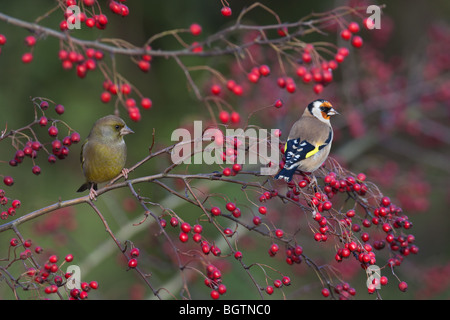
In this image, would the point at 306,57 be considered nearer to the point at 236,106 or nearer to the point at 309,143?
the point at 309,143

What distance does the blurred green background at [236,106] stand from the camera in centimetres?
A: 578

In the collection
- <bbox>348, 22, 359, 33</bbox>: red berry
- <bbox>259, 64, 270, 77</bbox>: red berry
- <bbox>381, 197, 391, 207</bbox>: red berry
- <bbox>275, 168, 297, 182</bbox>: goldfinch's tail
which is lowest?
<bbox>381, 197, 391, 207</bbox>: red berry

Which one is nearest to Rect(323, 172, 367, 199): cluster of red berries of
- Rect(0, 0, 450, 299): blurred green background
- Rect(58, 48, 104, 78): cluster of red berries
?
Rect(58, 48, 104, 78): cluster of red berries

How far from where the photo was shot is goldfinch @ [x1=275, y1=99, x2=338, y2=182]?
278cm

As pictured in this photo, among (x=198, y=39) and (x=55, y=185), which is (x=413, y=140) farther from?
(x=55, y=185)

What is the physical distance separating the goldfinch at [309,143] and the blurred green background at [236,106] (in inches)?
55.4

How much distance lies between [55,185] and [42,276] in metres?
4.98

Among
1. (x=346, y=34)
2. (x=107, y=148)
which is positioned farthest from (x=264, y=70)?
(x=107, y=148)

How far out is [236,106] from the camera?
6113mm

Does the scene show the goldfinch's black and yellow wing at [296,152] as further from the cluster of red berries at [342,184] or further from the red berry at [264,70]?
the red berry at [264,70]

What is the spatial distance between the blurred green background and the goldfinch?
1.41 meters

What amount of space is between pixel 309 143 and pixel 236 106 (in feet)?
9.56

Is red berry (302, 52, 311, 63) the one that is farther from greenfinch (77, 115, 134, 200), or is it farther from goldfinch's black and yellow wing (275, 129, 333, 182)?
greenfinch (77, 115, 134, 200)

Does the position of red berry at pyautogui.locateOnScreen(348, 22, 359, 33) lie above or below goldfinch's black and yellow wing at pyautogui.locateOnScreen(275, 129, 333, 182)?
above
